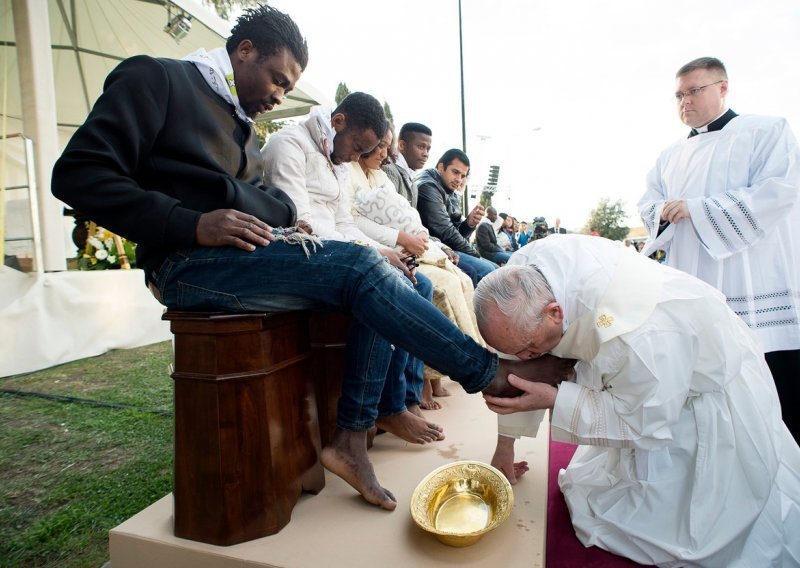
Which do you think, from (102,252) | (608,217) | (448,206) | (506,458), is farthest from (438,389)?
(608,217)

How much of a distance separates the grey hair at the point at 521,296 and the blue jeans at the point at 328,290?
179mm

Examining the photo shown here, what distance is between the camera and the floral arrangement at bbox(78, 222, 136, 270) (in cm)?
527

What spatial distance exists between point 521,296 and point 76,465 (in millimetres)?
2259

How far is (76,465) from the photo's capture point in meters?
2.22

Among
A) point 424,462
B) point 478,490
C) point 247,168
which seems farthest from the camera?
point 424,462

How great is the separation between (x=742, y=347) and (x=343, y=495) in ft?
4.79

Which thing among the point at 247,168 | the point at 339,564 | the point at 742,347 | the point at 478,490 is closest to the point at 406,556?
the point at 339,564

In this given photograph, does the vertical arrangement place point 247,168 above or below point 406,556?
above

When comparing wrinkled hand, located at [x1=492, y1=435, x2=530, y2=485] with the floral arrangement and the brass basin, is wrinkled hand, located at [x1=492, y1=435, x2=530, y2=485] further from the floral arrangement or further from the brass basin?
the floral arrangement

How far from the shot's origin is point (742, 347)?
1.51 metres

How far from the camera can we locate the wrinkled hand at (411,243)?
269cm

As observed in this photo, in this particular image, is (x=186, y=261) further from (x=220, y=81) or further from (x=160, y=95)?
(x=220, y=81)

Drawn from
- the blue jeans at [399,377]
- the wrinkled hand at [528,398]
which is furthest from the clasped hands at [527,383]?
the blue jeans at [399,377]

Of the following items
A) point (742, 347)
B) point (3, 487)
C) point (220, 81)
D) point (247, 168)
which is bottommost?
point (3, 487)
